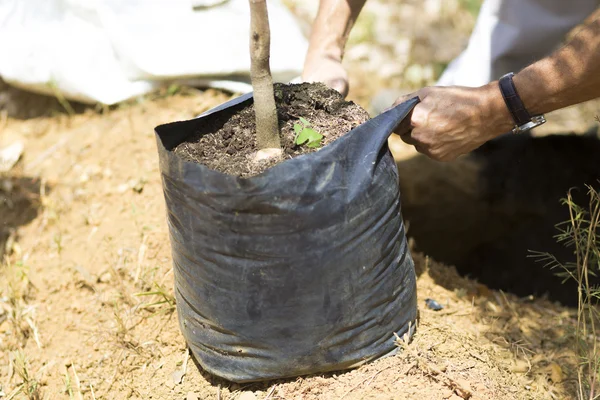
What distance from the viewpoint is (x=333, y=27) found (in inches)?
93.4

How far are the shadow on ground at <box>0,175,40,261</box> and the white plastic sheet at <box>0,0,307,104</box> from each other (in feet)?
1.85

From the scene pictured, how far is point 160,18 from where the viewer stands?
2984 mm

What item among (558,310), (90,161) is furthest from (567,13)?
(90,161)

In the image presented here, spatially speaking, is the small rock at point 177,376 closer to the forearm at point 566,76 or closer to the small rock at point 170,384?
the small rock at point 170,384

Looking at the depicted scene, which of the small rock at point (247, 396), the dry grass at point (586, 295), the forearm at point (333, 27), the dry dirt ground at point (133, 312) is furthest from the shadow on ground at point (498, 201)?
the small rock at point (247, 396)

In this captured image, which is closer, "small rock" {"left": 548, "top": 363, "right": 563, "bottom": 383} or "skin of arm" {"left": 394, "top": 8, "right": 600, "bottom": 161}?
"skin of arm" {"left": 394, "top": 8, "right": 600, "bottom": 161}

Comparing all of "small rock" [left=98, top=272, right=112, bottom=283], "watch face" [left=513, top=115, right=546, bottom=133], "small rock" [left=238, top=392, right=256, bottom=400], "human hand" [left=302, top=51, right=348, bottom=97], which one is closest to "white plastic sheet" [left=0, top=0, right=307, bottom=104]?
"human hand" [left=302, top=51, right=348, bottom=97]

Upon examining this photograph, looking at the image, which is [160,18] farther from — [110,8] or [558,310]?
[558,310]

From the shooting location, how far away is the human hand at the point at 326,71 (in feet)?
7.25

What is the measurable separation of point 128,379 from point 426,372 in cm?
89

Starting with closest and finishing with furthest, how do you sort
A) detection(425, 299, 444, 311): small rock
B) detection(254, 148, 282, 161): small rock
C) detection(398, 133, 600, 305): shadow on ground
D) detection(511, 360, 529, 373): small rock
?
detection(254, 148, 282, 161): small rock < detection(511, 360, 529, 373): small rock < detection(425, 299, 444, 311): small rock < detection(398, 133, 600, 305): shadow on ground

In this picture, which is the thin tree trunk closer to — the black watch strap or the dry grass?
the black watch strap

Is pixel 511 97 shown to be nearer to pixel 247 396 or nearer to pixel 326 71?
pixel 326 71

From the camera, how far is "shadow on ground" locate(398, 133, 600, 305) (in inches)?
123
